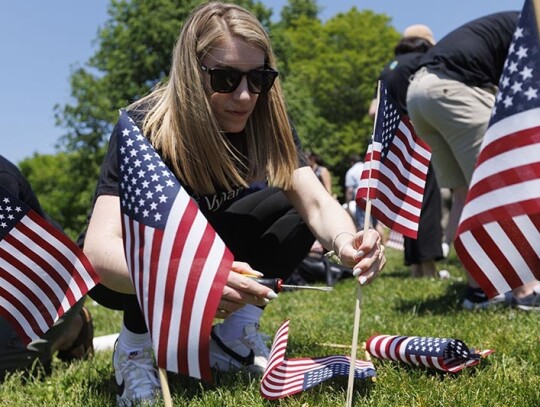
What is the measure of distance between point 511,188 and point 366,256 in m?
0.66

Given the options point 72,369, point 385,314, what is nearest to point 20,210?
point 72,369

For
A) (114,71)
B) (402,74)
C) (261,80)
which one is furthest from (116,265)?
(114,71)

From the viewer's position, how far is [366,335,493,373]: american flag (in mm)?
2592

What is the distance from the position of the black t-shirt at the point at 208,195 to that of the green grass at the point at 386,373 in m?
0.76

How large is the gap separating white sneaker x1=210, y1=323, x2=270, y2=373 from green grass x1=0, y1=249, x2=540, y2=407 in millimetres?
170

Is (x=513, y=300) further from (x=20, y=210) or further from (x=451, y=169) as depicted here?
(x=20, y=210)

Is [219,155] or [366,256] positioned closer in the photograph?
[366,256]

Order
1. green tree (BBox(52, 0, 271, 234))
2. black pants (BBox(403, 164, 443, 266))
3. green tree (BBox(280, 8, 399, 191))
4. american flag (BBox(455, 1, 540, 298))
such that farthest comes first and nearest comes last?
green tree (BBox(280, 8, 399, 191)), green tree (BBox(52, 0, 271, 234)), black pants (BBox(403, 164, 443, 266)), american flag (BBox(455, 1, 540, 298))

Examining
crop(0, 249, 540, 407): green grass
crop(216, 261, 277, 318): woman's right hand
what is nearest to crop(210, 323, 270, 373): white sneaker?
crop(0, 249, 540, 407): green grass

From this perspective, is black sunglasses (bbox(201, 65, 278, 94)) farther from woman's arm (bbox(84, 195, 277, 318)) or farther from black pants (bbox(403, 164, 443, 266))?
black pants (bbox(403, 164, 443, 266))

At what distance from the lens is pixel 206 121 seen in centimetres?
255

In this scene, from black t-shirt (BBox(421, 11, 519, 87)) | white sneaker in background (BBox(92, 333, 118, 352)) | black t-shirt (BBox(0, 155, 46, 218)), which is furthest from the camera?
black t-shirt (BBox(421, 11, 519, 87))

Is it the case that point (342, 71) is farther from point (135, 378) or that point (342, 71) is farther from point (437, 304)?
point (135, 378)

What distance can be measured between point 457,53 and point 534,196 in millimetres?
2788
